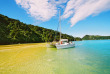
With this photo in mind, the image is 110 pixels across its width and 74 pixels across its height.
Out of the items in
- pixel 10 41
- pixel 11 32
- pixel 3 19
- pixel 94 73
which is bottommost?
pixel 94 73

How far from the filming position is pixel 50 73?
5.19 meters

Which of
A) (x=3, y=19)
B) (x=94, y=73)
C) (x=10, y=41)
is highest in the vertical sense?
(x=3, y=19)

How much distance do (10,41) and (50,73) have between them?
3941 centimetres

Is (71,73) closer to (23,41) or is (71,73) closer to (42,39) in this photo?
(23,41)

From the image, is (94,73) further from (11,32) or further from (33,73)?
(11,32)

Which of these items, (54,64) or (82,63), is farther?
(82,63)

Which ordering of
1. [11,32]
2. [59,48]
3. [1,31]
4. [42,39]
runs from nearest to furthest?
[59,48]
[1,31]
[11,32]
[42,39]

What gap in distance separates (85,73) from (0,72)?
745 cm

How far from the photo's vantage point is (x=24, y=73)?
16.7ft

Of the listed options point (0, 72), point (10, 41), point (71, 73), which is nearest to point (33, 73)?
point (0, 72)

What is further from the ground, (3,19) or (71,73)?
(3,19)

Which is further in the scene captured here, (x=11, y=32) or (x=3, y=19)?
(x=3, y=19)

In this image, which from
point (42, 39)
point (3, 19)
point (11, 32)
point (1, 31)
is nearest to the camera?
point (1, 31)

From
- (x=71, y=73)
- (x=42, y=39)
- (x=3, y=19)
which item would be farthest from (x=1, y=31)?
(x=71, y=73)
